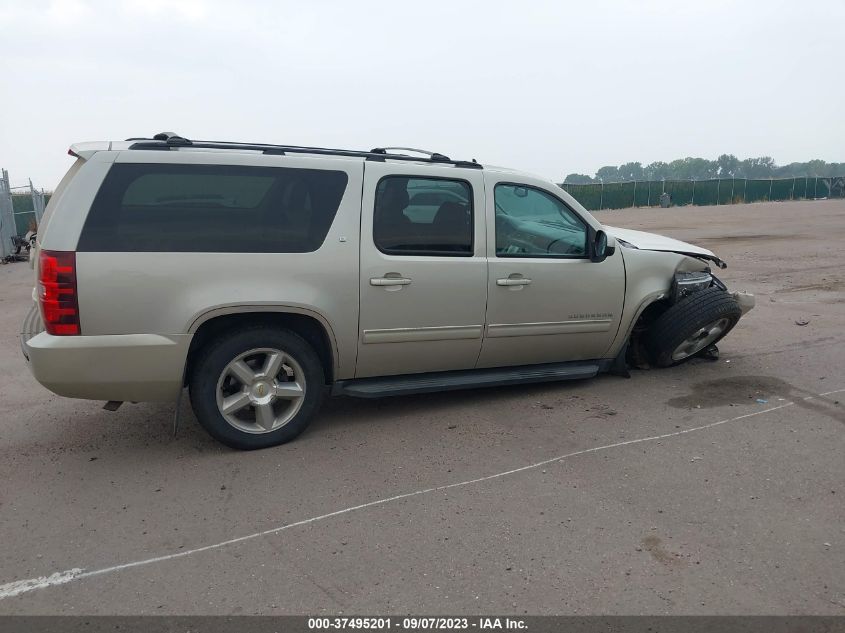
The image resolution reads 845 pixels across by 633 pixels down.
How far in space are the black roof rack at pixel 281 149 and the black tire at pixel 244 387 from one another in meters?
1.20

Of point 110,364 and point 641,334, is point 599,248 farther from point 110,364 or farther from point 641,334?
point 110,364

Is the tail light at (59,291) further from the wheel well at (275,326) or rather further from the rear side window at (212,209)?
the wheel well at (275,326)

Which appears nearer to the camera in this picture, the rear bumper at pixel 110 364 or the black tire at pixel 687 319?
the rear bumper at pixel 110 364

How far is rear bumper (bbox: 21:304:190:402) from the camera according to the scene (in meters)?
4.03

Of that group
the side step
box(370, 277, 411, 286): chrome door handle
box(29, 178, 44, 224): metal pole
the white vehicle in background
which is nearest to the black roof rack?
the white vehicle in background

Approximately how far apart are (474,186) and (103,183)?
7.85ft

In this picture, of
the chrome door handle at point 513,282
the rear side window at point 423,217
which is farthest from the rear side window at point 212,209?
the chrome door handle at point 513,282

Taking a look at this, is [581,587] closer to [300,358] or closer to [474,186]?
[300,358]

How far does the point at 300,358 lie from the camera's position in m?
4.55

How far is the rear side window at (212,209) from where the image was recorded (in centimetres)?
409

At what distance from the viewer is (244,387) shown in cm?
448

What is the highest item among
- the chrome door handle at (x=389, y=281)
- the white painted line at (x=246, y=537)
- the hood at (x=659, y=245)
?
the hood at (x=659, y=245)

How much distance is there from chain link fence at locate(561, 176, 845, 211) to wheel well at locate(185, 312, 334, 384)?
140ft

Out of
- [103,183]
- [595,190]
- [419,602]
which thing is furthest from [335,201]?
[595,190]
